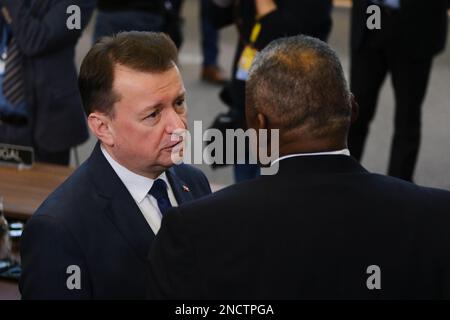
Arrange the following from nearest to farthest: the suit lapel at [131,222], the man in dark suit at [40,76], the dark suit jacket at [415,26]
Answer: the suit lapel at [131,222] < the man in dark suit at [40,76] < the dark suit jacket at [415,26]

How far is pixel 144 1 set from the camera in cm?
433

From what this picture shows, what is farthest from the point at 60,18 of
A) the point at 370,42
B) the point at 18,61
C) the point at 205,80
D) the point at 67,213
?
the point at 205,80

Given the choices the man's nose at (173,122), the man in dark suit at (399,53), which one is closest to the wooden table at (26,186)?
the man's nose at (173,122)

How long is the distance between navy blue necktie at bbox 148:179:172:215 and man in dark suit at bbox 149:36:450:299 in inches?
15.4

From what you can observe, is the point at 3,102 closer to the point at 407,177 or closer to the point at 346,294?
the point at 407,177

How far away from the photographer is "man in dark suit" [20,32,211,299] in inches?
Answer: 69.9

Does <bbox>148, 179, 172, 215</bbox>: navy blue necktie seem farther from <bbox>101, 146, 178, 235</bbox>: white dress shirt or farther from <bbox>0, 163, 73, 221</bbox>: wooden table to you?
<bbox>0, 163, 73, 221</bbox>: wooden table

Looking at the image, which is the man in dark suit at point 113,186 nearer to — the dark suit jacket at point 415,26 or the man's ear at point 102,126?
the man's ear at point 102,126

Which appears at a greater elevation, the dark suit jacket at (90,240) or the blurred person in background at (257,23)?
the blurred person in background at (257,23)

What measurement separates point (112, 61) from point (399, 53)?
2.58 m

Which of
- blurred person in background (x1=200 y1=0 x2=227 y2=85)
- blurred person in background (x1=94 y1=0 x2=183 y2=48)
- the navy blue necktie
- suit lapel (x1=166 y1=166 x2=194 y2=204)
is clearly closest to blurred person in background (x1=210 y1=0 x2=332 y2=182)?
blurred person in background (x1=94 y1=0 x2=183 y2=48)

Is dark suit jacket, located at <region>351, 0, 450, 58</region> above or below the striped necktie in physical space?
above

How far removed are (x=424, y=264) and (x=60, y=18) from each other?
2.31m

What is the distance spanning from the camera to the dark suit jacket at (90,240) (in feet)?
5.79
